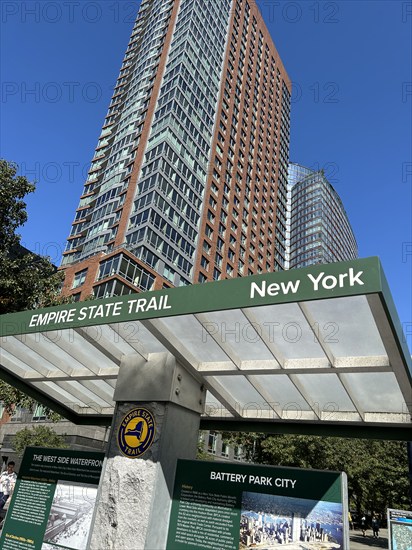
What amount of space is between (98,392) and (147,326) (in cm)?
336

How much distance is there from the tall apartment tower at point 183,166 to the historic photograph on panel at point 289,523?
1590 inches

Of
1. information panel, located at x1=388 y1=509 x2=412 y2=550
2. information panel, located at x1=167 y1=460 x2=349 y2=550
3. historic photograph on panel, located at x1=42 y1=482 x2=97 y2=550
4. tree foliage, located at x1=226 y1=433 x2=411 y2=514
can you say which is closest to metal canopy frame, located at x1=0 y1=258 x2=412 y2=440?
information panel, located at x1=167 y1=460 x2=349 y2=550

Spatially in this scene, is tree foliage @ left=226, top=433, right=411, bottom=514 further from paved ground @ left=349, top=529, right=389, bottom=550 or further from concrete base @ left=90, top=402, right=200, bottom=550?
concrete base @ left=90, top=402, right=200, bottom=550

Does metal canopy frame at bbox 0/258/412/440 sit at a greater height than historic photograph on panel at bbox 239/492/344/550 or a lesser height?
greater

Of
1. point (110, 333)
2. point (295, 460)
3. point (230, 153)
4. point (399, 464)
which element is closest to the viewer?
point (110, 333)

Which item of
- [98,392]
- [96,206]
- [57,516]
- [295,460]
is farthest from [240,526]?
[96,206]

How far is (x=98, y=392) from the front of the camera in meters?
8.29

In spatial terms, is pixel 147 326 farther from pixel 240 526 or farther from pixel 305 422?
pixel 305 422

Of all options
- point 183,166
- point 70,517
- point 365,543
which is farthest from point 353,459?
point 183,166

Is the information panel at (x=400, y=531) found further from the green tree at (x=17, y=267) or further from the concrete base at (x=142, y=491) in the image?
the green tree at (x=17, y=267)

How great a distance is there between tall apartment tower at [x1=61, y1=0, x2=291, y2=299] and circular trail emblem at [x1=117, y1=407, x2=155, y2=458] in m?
38.9

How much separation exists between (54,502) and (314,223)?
139 m

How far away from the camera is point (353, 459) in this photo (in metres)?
30.2

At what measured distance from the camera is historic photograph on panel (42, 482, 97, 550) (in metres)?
5.96
